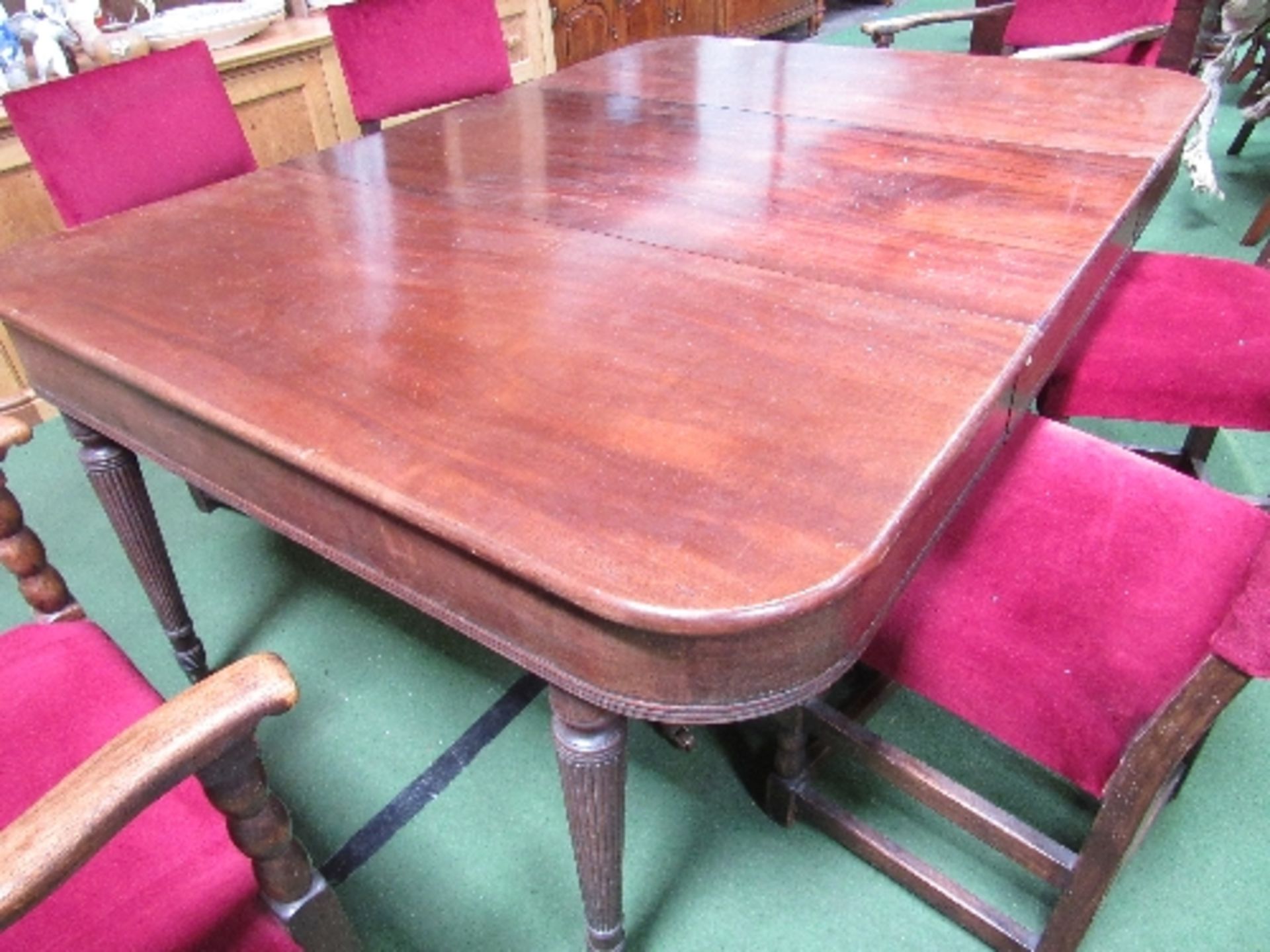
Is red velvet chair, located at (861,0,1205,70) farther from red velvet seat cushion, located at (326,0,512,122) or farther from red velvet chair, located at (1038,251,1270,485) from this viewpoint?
red velvet seat cushion, located at (326,0,512,122)

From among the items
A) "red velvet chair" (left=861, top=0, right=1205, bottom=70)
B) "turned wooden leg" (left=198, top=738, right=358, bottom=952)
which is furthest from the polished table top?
"red velvet chair" (left=861, top=0, right=1205, bottom=70)

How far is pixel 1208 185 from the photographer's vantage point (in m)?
2.71

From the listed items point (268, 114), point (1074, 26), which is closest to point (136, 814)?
point (268, 114)

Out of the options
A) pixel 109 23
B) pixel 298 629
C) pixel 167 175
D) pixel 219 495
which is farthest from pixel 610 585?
pixel 109 23

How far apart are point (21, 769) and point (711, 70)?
1679mm

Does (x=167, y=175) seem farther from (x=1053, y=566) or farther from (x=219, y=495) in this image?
(x=1053, y=566)

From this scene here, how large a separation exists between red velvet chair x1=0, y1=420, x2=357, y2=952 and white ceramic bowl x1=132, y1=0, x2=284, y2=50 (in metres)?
1.77

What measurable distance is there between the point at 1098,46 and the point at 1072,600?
5.11 ft

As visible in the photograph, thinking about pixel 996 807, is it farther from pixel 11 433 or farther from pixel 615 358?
pixel 11 433

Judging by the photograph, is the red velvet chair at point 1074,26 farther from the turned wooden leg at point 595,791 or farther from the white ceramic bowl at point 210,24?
the turned wooden leg at point 595,791

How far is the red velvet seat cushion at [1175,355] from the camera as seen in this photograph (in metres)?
1.37

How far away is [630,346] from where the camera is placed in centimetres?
92

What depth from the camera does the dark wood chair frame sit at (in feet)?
2.50

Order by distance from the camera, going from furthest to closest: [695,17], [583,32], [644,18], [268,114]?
[695,17]
[644,18]
[583,32]
[268,114]
